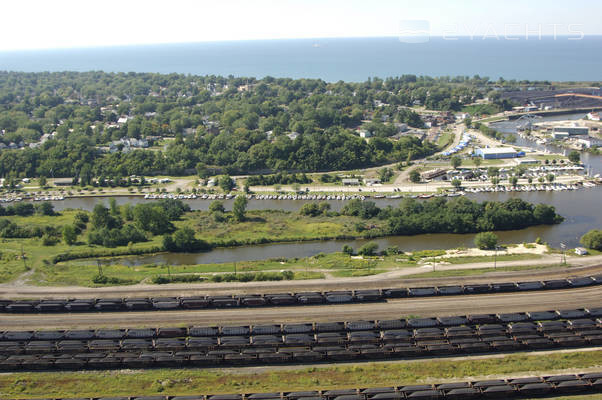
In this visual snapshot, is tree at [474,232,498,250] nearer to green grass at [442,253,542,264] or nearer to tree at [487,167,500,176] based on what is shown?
green grass at [442,253,542,264]

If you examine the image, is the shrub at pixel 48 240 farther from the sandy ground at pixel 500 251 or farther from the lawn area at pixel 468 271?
the sandy ground at pixel 500 251

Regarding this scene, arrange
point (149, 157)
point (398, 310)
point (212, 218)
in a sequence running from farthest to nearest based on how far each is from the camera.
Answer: point (149, 157)
point (212, 218)
point (398, 310)

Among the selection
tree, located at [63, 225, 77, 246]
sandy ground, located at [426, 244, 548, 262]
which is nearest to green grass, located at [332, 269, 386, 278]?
sandy ground, located at [426, 244, 548, 262]

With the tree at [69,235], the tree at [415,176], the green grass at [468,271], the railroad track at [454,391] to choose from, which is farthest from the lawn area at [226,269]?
the tree at [415,176]

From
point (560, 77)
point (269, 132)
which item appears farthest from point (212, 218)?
point (560, 77)

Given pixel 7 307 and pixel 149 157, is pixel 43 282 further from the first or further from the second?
pixel 149 157

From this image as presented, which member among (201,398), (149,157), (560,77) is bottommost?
(201,398)
